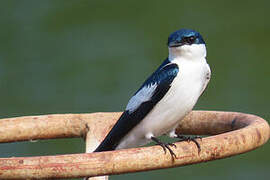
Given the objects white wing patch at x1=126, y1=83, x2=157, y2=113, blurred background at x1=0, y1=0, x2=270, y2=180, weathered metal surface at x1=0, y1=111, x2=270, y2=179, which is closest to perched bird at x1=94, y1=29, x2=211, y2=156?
white wing patch at x1=126, y1=83, x2=157, y2=113

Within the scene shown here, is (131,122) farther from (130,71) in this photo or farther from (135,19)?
(135,19)

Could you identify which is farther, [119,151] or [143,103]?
[143,103]

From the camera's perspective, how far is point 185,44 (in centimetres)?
218

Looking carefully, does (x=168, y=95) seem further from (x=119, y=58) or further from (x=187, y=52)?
(x=119, y=58)

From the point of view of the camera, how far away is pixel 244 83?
425 cm

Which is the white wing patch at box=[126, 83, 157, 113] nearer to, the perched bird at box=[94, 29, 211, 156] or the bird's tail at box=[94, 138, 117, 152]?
the perched bird at box=[94, 29, 211, 156]

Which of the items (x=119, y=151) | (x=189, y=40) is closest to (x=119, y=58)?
(x=189, y=40)

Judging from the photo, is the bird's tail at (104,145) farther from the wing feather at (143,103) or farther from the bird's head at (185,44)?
the bird's head at (185,44)

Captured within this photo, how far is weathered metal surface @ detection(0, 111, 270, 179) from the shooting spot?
1.68 m

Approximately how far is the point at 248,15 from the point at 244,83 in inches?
17.0

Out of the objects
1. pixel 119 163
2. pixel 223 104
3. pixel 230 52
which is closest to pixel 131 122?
pixel 119 163

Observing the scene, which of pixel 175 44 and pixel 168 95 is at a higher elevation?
pixel 175 44

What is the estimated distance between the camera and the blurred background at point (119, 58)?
415 cm

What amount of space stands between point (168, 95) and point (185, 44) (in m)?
0.16
